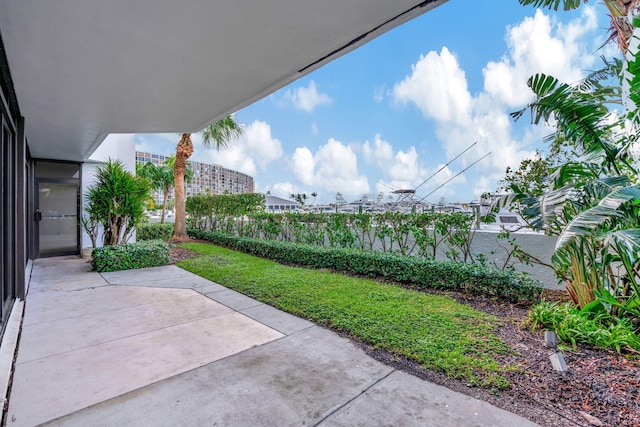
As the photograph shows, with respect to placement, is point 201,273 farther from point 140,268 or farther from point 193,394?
point 193,394

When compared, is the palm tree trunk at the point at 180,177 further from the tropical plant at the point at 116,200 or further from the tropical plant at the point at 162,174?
the tropical plant at the point at 162,174

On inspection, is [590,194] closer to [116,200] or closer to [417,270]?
[417,270]

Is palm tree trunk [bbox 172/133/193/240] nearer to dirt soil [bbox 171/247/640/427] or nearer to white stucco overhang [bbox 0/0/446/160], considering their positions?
white stucco overhang [bbox 0/0/446/160]

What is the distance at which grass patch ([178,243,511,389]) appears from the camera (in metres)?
2.66

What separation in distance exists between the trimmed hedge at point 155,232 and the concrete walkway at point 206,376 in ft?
23.8

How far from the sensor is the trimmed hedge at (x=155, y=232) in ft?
36.0

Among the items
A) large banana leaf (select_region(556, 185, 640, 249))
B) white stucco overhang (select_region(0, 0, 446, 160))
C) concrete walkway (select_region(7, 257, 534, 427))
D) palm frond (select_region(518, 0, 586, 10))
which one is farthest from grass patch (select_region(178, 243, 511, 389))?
palm frond (select_region(518, 0, 586, 10))

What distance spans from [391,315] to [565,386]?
70.0 inches

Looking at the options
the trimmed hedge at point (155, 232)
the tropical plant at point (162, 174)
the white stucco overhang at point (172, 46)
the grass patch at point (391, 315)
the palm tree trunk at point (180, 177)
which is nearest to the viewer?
the white stucco overhang at point (172, 46)

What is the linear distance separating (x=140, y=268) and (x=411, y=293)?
605 cm

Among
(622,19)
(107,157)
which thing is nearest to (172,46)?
(622,19)

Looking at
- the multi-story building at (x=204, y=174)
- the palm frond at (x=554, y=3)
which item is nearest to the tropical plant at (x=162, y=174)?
the multi-story building at (x=204, y=174)

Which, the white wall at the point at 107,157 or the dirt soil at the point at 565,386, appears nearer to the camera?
the dirt soil at the point at 565,386

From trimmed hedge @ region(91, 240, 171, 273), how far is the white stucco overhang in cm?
345
